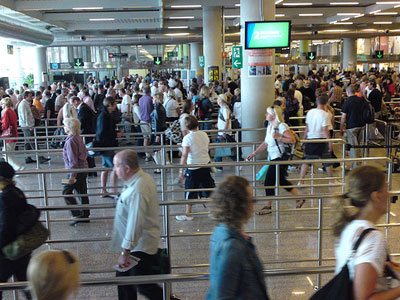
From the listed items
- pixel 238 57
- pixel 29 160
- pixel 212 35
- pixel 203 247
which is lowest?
pixel 203 247

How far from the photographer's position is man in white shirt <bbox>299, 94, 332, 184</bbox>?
26.2ft

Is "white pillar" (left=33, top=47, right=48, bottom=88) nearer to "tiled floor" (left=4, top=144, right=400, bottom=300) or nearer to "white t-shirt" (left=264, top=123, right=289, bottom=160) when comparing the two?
"tiled floor" (left=4, top=144, right=400, bottom=300)

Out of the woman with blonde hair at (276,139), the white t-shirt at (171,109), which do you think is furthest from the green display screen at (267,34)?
the woman with blonde hair at (276,139)

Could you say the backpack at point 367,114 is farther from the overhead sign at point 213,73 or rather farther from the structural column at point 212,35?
the structural column at point 212,35

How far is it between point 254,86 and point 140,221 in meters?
8.00

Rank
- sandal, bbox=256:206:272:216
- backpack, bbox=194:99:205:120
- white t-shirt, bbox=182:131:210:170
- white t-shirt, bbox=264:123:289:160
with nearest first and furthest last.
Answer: white t-shirt, bbox=182:131:210:170
white t-shirt, bbox=264:123:289:160
sandal, bbox=256:206:272:216
backpack, bbox=194:99:205:120

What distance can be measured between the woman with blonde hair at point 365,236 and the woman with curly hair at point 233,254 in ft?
1.43

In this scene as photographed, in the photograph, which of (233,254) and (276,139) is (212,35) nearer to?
(276,139)

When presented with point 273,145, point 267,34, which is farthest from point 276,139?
point 267,34

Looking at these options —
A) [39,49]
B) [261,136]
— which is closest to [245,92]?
[261,136]

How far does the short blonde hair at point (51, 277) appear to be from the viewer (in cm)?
189

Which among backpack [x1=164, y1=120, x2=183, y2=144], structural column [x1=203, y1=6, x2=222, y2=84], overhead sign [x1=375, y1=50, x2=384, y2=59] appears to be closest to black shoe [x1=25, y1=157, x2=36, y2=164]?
backpack [x1=164, y1=120, x2=183, y2=144]

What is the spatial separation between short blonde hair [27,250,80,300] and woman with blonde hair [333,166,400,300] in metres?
1.30

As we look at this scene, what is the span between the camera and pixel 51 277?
190 cm
